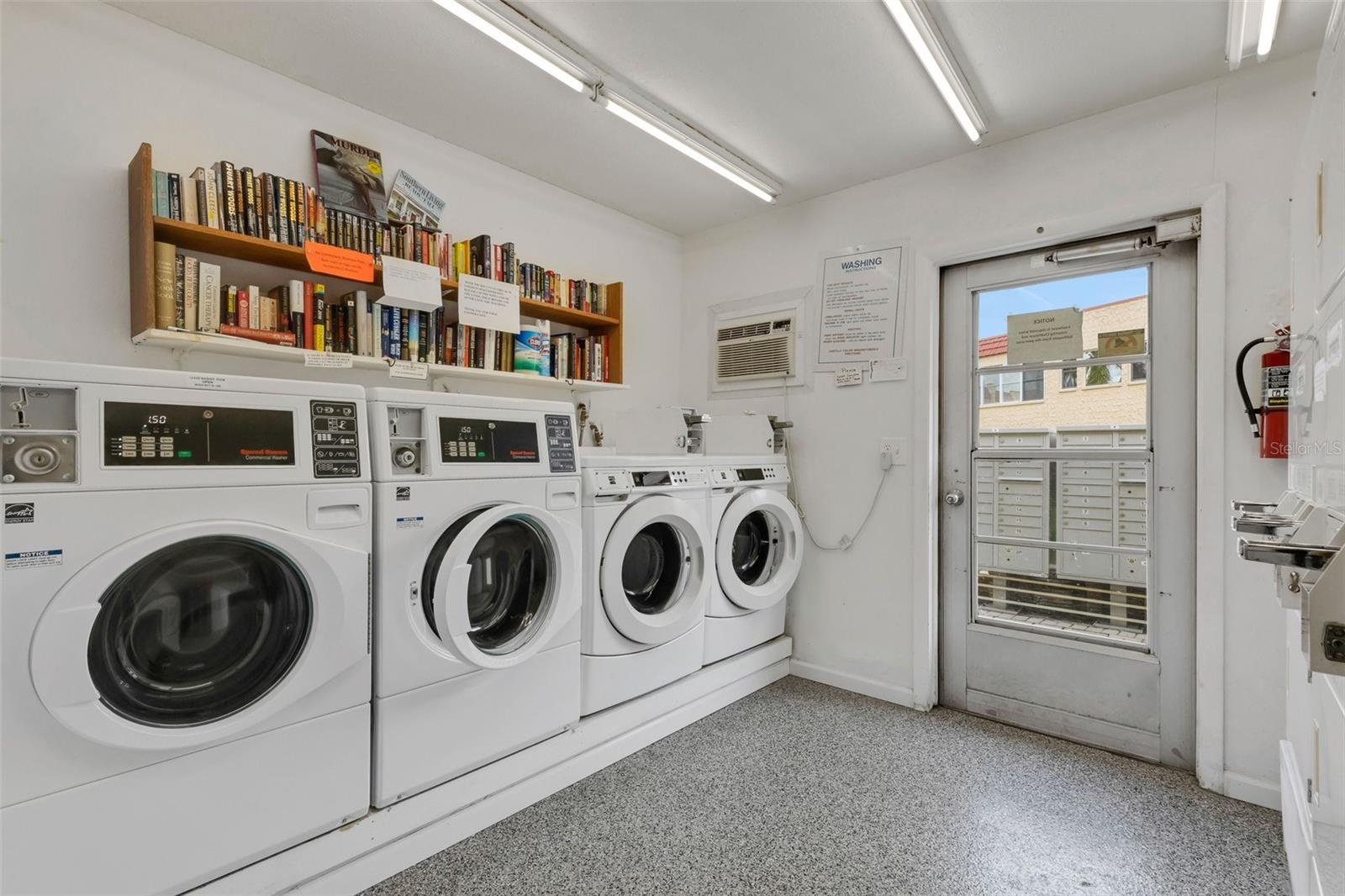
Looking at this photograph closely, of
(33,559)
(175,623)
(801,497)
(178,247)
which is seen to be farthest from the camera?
(801,497)

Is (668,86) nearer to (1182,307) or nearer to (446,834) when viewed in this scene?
(1182,307)

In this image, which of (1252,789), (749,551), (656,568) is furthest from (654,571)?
(1252,789)

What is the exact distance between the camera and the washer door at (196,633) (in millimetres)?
1147

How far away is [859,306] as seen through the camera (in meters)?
2.99

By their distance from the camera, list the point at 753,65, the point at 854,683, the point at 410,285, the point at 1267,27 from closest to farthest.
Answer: the point at 1267,27 → the point at 753,65 → the point at 410,285 → the point at 854,683

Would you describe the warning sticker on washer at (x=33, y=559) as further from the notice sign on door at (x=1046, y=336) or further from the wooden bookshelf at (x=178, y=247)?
the notice sign on door at (x=1046, y=336)

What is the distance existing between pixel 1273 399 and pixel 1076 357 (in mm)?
670

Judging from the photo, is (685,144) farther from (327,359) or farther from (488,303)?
(327,359)

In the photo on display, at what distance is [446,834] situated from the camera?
5.74ft

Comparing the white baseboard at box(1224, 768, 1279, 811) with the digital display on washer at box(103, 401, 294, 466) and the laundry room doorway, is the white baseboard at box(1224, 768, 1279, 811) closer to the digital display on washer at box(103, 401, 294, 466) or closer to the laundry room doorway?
the laundry room doorway

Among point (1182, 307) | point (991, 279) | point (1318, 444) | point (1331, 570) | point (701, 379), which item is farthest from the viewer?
point (701, 379)

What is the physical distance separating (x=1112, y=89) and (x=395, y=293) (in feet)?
8.78

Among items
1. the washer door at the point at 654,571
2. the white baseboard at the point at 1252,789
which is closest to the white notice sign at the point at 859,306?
the washer door at the point at 654,571

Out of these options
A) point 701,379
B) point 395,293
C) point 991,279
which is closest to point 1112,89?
point 991,279
